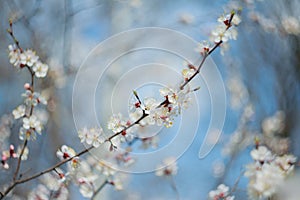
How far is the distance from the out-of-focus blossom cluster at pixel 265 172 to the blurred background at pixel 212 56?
1.34 meters

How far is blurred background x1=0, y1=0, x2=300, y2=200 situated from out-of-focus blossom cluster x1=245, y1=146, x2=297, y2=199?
52.6 inches

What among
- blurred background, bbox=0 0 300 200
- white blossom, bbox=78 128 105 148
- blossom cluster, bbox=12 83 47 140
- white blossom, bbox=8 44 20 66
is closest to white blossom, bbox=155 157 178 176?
blurred background, bbox=0 0 300 200

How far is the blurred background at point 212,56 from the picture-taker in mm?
2525

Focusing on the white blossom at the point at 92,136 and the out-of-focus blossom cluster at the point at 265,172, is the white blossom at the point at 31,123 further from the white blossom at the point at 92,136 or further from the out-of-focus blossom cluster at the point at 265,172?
the out-of-focus blossom cluster at the point at 265,172

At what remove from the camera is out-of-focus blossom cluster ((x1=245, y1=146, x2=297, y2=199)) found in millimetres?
928

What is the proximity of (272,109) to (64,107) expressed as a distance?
1602 mm

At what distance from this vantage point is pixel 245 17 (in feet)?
9.27

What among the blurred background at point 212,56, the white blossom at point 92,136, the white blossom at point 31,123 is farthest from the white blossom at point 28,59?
the blurred background at point 212,56

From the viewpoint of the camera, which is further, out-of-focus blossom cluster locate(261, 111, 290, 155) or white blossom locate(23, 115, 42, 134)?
out-of-focus blossom cluster locate(261, 111, 290, 155)

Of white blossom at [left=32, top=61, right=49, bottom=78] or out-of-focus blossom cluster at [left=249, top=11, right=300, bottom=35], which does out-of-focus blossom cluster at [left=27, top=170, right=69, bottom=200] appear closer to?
white blossom at [left=32, top=61, right=49, bottom=78]

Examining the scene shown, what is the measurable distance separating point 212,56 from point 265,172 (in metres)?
1.70

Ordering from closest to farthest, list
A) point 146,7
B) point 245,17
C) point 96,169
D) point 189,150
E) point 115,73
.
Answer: point 96,169 < point 189,150 < point 115,73 < point 245,17 < point 146,7

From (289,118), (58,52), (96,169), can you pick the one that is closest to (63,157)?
(96,169)

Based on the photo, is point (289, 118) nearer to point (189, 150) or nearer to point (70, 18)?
point (189, 150)
